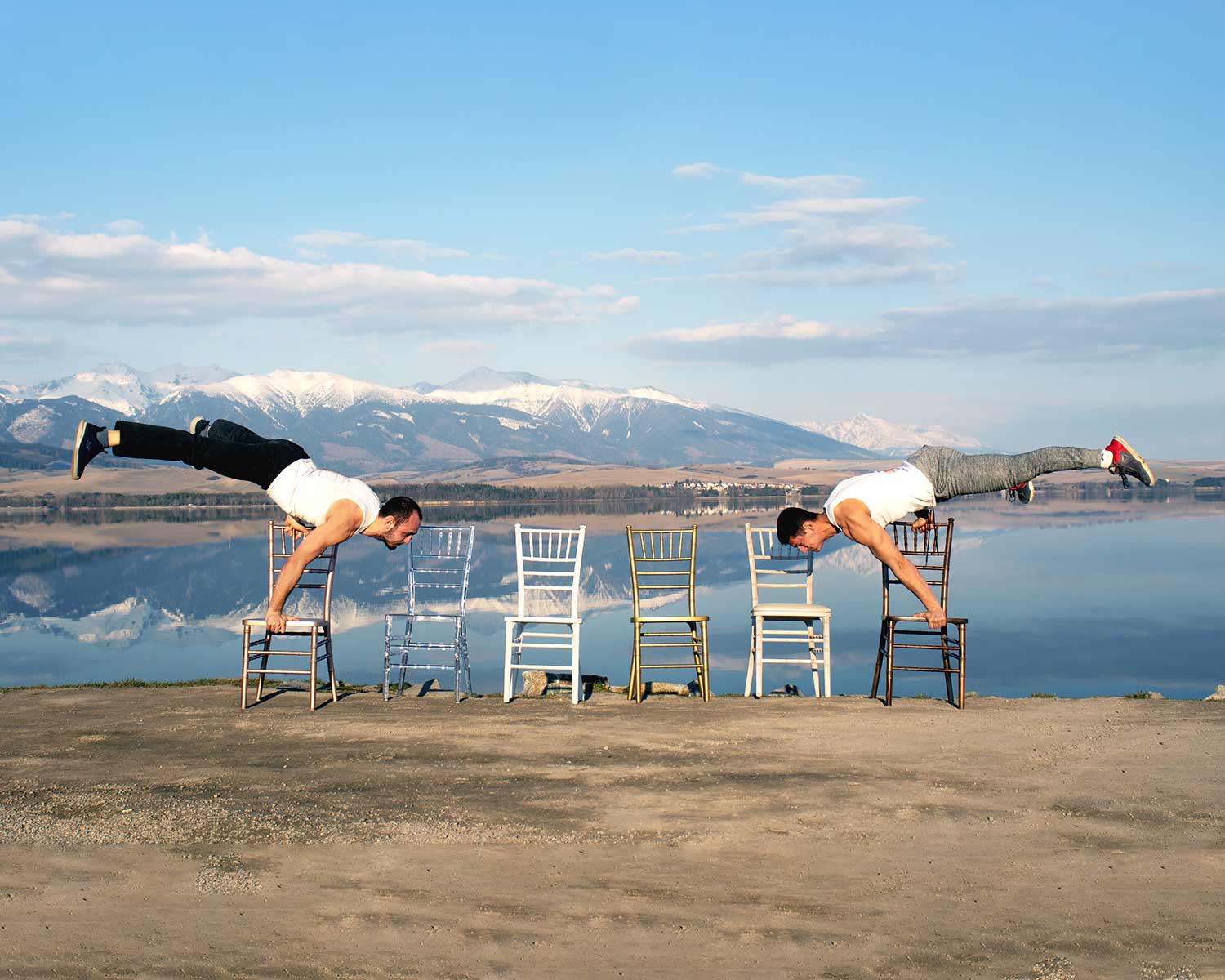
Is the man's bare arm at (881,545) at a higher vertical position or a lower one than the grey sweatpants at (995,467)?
lower

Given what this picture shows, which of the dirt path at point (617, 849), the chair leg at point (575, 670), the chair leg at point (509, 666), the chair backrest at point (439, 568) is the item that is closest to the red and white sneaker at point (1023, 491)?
the dirt path at point (617, 849)

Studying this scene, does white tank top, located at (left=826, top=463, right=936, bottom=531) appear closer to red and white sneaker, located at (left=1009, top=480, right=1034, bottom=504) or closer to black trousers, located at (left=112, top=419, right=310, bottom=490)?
red and white sneaker, located at (left=1009, top=480, right=1034, bottom=504)

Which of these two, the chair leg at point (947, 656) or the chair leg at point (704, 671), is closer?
the chair leg at point (947, 656)

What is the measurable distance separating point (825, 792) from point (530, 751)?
73.0 inches

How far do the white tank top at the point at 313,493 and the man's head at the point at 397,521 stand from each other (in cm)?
13

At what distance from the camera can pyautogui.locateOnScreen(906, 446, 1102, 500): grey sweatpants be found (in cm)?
748

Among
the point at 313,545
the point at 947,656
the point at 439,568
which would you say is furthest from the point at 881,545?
the point at 439,568

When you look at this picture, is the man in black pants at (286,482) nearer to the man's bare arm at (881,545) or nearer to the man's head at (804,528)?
the man's head at (804,528)

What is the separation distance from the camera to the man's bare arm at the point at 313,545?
283 inches

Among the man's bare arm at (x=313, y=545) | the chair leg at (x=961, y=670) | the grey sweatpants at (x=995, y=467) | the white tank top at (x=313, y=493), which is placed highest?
the grey sweatpants at (x=995, y=467)

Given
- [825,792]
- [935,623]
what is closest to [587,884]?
[825,792]

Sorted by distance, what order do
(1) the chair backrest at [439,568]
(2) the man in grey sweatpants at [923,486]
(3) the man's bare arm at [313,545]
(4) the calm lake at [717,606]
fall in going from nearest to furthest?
(3) the man's bare arm at [313,545]
(2) the man in grey sweatpants at [923,486]
(1) the chair backrest at [439,568]
(4) the calm lake at [717,606]

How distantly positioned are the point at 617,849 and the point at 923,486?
3.87 meters

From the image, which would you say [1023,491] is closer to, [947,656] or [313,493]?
[947,656]
